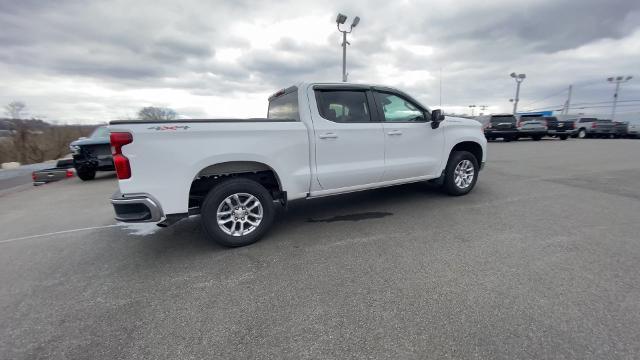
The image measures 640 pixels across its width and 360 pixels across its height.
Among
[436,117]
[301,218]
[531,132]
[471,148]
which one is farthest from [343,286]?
[531,132]

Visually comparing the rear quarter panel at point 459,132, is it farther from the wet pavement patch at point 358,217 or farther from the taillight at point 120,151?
the taillight at point 120,151

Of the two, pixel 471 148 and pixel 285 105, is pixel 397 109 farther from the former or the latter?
pixel 471 148

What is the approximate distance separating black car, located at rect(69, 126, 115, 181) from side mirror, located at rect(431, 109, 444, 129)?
28.7ft

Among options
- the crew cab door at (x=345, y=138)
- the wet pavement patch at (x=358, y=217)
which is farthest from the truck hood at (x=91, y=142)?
the crew cab door at (x=345, y=138)

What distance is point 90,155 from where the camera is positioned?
8.19m

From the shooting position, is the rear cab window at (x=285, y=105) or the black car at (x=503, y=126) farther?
the black car at (x=503, y=126)

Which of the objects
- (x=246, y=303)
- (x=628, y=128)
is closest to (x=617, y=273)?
(x=246, y=303)

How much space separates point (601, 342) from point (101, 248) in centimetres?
494

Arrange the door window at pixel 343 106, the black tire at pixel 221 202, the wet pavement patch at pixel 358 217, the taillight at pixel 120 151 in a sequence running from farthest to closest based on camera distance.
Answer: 1. the wet pavement patch at pixel 358 217
2. the door window at pixel 343 106
3. the black tire at pixel 221 202
4. the taillight at pixel 120 151

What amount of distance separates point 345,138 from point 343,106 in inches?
19.9

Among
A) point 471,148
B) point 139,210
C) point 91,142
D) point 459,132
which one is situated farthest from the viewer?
point 91,142

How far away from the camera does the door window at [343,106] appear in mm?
3861

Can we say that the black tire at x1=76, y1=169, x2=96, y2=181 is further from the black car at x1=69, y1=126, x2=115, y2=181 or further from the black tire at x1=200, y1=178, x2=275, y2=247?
the black tire at x1=200, y1=178, x2=275, y2=247

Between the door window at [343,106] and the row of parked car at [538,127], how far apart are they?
16252 mm
